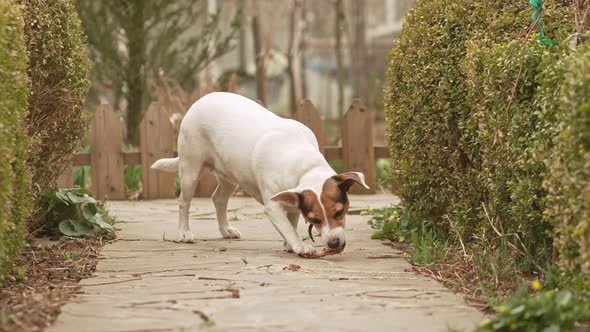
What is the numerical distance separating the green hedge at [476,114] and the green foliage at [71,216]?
8.05 ft

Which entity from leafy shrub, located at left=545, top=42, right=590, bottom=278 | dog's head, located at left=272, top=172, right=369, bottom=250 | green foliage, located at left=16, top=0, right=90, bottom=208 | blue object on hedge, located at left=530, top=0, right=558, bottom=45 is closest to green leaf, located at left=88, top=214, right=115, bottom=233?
green foliage, located at left=16, top=0, right=90, bottom=208

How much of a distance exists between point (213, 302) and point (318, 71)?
4001 centimetres

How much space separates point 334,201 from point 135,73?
780 cm

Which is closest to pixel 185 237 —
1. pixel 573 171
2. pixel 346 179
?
pixel 346 179

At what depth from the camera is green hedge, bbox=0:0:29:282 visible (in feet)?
13.7

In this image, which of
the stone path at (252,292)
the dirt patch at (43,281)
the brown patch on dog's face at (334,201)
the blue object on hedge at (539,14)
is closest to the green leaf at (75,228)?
the dirt patch at (43,281)

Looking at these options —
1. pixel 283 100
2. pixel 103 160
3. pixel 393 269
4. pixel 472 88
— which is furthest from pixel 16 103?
pixel 283 100

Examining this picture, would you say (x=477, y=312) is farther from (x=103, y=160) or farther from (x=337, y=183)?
(x=103, y=160)

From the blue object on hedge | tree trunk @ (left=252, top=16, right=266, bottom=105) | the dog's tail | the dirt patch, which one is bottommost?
the dirt patch

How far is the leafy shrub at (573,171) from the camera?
12.1 ft

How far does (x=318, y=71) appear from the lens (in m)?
43.8

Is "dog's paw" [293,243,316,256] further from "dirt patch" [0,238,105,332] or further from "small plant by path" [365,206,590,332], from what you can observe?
"dirt patch" [0,238,105,332]

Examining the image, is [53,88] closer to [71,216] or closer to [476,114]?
[71,216]

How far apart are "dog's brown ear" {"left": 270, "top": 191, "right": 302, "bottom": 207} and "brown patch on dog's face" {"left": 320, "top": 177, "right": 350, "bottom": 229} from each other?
0.54 feet
